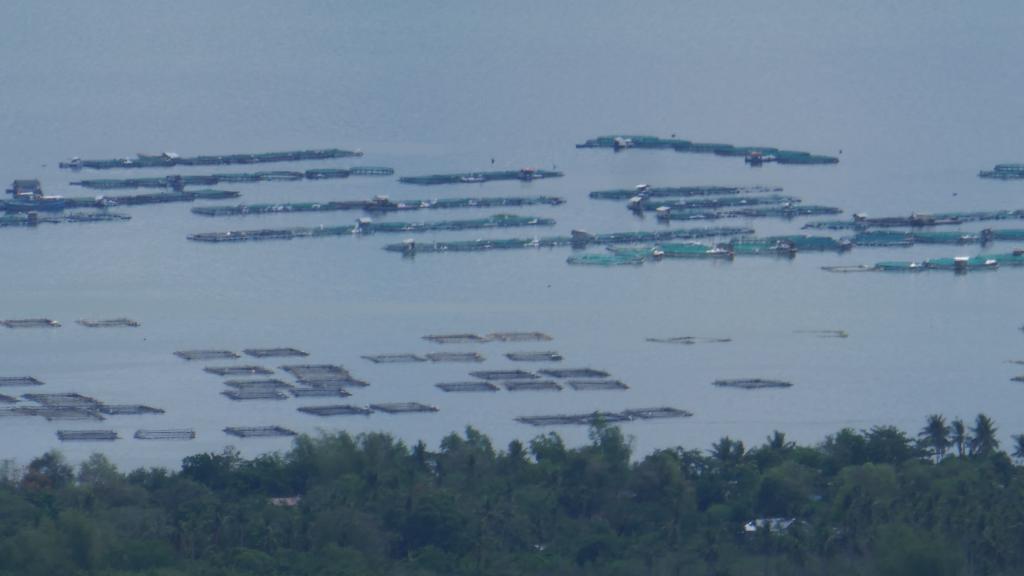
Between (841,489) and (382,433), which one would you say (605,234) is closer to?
(382,433)

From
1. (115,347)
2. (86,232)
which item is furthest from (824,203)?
(115,347)

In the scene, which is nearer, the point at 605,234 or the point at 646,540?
the point at 646,540

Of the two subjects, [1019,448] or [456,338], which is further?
[456,338]

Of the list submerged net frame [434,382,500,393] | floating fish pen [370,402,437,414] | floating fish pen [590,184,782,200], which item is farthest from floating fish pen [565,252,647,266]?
floating fish pen [370,402,437,414]

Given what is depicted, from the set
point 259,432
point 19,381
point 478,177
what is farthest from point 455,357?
point 478,177

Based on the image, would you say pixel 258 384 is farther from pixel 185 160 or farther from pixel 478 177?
pixel 185 160

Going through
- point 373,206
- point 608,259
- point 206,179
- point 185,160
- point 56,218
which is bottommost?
point 608,259

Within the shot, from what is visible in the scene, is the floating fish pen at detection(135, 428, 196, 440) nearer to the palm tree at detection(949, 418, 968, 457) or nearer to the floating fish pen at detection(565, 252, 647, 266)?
the palm tree at detection(949, 418, 968, 457)
